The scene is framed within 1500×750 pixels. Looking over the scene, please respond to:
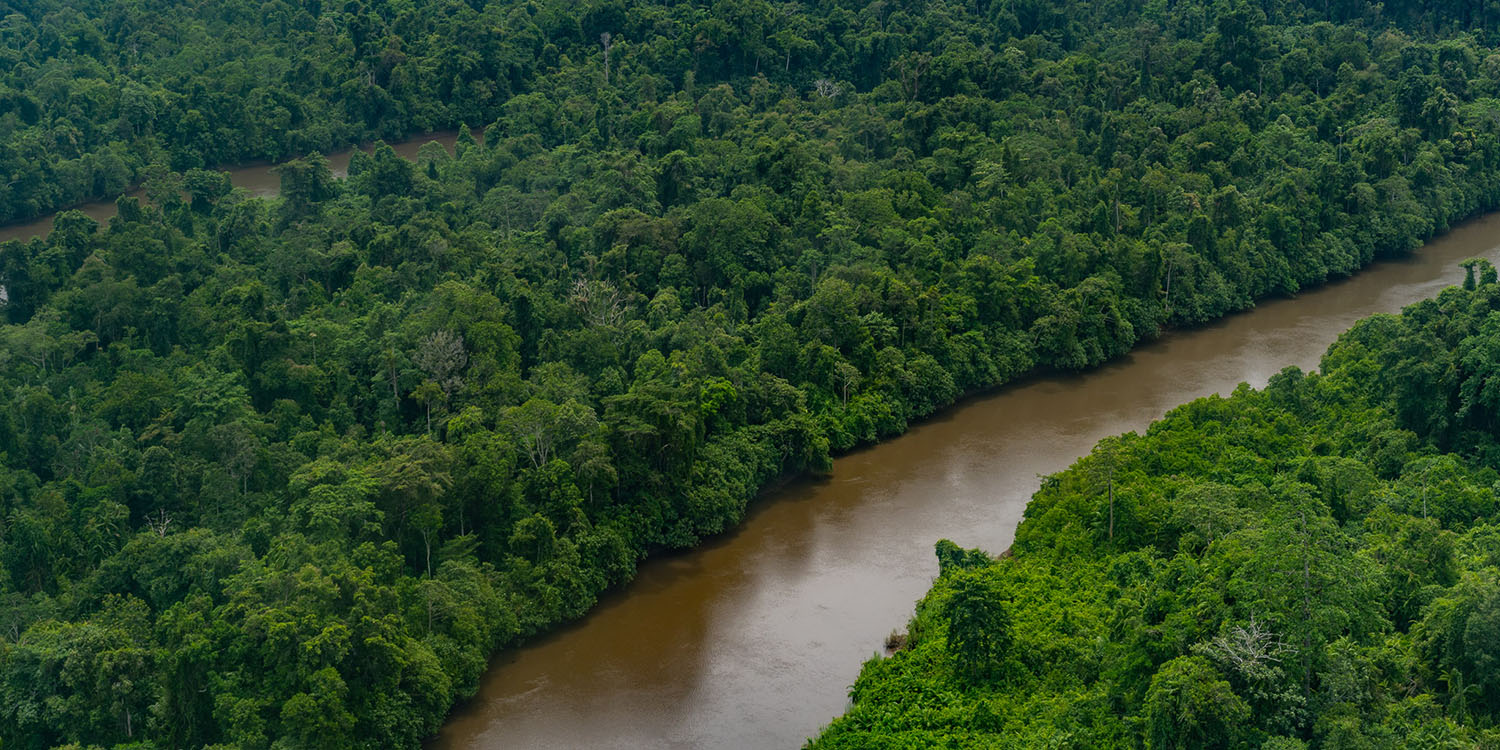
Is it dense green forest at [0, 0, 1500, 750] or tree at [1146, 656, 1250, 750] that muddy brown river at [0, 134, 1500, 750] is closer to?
dense green forest at [0, 0, 1500, 750]

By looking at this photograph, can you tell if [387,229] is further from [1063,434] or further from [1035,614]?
[1035,614]

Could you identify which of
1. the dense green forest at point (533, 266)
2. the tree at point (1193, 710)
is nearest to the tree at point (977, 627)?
the dense green forest at point (533, 266)

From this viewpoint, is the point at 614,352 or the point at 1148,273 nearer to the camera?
the point at 614,352

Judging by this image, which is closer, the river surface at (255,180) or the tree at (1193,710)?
Answer: the tree at (1193,710)

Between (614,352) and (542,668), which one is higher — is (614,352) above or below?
above

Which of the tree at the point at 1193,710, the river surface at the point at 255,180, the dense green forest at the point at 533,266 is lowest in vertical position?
the tree at the point at 1193,710

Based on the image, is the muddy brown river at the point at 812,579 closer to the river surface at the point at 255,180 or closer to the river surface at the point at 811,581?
the river surface at the point at 811,581

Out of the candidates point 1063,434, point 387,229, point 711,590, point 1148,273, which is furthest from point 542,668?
point 1148,273

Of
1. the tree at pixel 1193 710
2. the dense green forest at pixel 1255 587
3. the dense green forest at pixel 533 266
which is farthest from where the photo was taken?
the dense green forest at pixel 533 266
